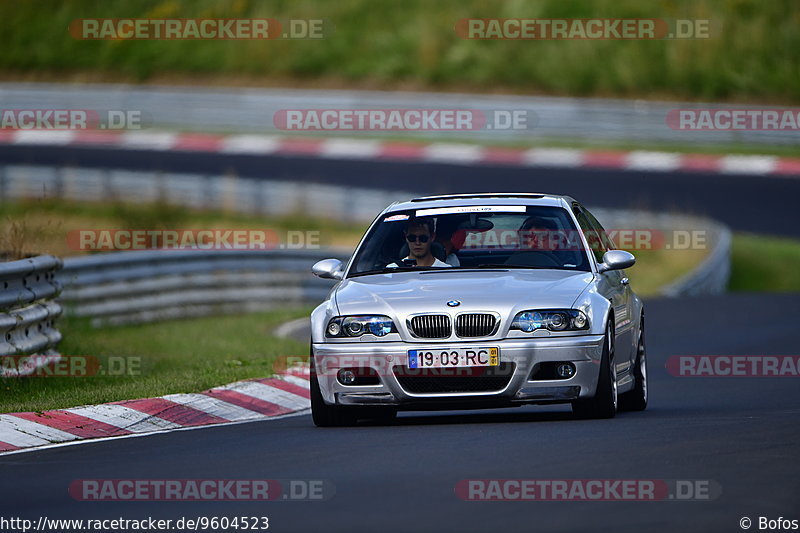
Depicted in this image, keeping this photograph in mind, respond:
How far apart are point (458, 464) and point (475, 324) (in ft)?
6.10

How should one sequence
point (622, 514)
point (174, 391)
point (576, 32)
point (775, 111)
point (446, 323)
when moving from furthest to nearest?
point (576, 32)
point (775, 111)
point (174, 391)
point (446, 323)
point (622, 514)

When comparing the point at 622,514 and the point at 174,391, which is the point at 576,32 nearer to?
the point at 174,391

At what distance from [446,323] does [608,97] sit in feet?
110

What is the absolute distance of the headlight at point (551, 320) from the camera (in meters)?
10.1

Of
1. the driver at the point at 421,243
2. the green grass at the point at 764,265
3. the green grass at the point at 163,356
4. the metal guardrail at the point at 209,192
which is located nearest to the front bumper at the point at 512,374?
the driver at the point at 421,243

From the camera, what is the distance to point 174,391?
40.0 ft

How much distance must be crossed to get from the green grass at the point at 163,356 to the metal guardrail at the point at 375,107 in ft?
54.1

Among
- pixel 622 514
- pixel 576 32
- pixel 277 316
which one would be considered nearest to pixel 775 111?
pixel 576 32

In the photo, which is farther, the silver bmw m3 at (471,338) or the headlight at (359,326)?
the headlight at (359,326)

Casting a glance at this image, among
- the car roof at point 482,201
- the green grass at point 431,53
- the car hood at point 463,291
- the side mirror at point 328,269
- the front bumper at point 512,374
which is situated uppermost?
the green grass at point 431,53

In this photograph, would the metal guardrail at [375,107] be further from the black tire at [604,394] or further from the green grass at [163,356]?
the black tire at [604,394]

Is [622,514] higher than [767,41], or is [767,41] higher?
[767,41]

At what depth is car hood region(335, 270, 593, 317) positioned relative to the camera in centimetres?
1015

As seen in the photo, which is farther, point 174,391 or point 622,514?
point 174,391
